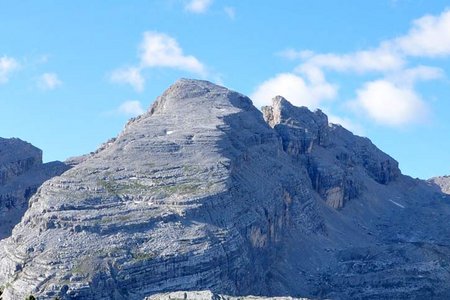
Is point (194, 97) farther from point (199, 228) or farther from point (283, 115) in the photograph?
point (199, 228)

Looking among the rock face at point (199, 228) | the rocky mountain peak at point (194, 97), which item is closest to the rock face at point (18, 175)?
the rock face at point (199, 228)

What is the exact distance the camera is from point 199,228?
366 ft

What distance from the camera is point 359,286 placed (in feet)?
438

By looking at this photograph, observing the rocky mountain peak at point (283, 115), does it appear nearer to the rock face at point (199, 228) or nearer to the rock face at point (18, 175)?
the rock face at point (199, 228)

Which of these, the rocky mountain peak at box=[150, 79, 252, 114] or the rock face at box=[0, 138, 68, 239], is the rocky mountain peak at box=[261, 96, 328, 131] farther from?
the rock face at box=[0, 138, 68, 239]

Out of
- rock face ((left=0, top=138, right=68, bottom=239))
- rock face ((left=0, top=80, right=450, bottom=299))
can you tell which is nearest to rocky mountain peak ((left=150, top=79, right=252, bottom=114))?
rock face ((left=0, top=80, right=450, bottom=299))

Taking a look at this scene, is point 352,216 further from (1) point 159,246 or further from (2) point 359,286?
(1) point 159,246

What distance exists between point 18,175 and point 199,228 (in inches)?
2597

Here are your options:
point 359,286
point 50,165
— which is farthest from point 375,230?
point 50,165

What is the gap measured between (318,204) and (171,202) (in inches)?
2648

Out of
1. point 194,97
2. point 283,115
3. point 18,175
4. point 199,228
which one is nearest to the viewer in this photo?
point 199,228

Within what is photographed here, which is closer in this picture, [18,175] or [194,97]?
[194,97]

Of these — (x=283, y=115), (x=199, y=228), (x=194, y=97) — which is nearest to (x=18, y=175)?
(x=194, y=97)

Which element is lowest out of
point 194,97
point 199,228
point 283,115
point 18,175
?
point 199,228
